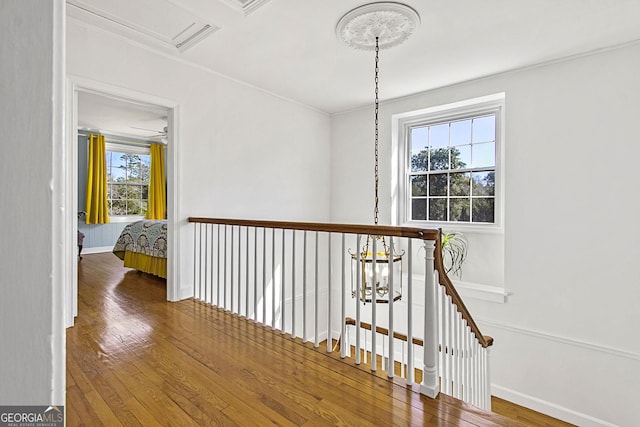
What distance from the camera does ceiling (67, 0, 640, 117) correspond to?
234cm

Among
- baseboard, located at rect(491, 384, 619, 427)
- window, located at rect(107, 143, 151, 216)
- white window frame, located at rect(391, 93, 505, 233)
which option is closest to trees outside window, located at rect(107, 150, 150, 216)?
window, located at rect(107, 143, 151, 216)

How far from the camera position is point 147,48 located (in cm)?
296

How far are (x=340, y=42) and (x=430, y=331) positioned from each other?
2.43 meters

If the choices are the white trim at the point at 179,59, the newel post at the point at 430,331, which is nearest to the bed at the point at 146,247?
the white trim at the point at 179,59

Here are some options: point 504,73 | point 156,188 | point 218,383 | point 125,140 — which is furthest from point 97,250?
point 504,73

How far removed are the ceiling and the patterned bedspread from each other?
7.25ft

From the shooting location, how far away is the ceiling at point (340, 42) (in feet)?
7.67

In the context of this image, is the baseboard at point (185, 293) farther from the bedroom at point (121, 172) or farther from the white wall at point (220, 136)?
the bedroom at point (121, 172)

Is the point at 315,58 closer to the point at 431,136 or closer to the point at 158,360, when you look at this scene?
the point at 431,136

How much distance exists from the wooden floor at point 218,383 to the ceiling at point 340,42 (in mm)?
2418

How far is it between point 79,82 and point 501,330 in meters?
4.53

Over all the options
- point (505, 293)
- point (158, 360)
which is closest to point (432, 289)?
point (158, 360)

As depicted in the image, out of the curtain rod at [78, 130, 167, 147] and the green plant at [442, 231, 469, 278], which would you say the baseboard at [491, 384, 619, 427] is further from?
the curtain rod at [78, 130, 167, 147]

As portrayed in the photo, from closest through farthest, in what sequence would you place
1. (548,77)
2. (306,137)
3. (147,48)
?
(147,48), (548,77), (306,137)
